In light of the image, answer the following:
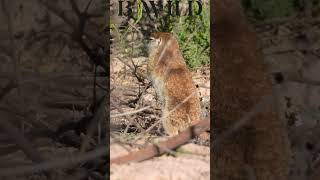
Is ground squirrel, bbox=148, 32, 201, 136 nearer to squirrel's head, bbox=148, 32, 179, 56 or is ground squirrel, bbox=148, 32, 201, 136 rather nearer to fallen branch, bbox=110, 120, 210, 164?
squirrel's head, bbox=148, 32, 179, 56

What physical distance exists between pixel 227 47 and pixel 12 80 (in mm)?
584

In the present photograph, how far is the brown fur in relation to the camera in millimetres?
1425

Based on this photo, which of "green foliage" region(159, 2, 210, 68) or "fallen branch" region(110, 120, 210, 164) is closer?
"fallen branch" region(110, 120, 210, 164)

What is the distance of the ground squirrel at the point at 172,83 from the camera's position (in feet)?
5.06

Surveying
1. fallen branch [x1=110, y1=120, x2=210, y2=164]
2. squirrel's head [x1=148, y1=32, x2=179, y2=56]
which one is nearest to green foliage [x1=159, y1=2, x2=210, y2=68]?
squirrel's head [x1=148, y1=32, x2=179, y2=56]

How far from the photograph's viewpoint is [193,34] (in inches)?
60.4

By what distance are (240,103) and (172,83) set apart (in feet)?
0.67

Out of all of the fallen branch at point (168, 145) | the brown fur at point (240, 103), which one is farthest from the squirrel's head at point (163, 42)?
the fallen branch at point (168, 145)

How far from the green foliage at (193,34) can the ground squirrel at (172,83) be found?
0.05ft

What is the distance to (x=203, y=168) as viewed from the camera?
5.15 feet

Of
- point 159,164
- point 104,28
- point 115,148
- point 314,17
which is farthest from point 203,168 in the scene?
point 314,17

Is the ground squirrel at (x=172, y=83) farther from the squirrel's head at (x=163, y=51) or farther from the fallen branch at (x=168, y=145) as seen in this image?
the fallen branch at (x=168, y=145)

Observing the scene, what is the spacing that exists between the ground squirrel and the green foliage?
0.05 feet

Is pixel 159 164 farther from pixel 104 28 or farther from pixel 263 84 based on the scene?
pixel 104 28
